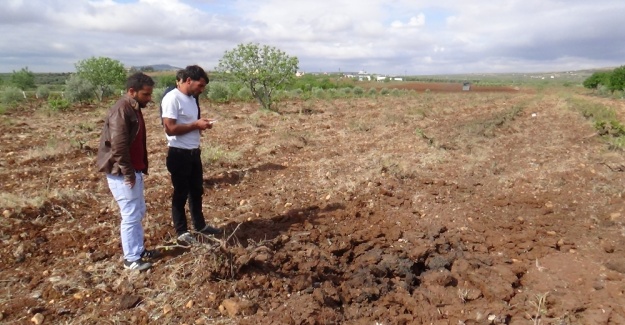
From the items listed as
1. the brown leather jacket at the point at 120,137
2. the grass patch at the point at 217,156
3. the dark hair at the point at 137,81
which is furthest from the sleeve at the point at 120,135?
the grass patch at the point at 217,156

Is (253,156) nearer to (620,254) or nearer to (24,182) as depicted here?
(24,182)

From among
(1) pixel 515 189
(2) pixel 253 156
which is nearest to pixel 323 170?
(2) pixel 253 156

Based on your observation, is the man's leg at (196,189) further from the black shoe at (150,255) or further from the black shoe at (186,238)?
the black shoe at (150,255)

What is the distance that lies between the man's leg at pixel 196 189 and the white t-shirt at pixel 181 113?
0.16 meters

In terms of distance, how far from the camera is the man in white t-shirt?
3164 mm

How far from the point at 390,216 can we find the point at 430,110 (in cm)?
1060

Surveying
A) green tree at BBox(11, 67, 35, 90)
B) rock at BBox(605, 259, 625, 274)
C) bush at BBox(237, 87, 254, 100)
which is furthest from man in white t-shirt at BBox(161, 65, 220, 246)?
green tree at BBox(11, 67, 35, 90)

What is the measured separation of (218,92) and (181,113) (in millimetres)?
16507

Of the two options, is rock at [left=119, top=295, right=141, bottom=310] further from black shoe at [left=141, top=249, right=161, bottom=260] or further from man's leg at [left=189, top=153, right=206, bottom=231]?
man's leg at [left=189, top=153, right=206, bottom=231]

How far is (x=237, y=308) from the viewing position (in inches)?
101

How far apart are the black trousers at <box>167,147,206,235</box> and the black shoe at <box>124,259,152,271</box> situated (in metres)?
0.47

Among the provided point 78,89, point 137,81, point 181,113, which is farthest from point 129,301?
point 78,89

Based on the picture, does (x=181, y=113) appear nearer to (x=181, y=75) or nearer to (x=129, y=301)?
(x=181, y=75)

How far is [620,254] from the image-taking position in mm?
3502
